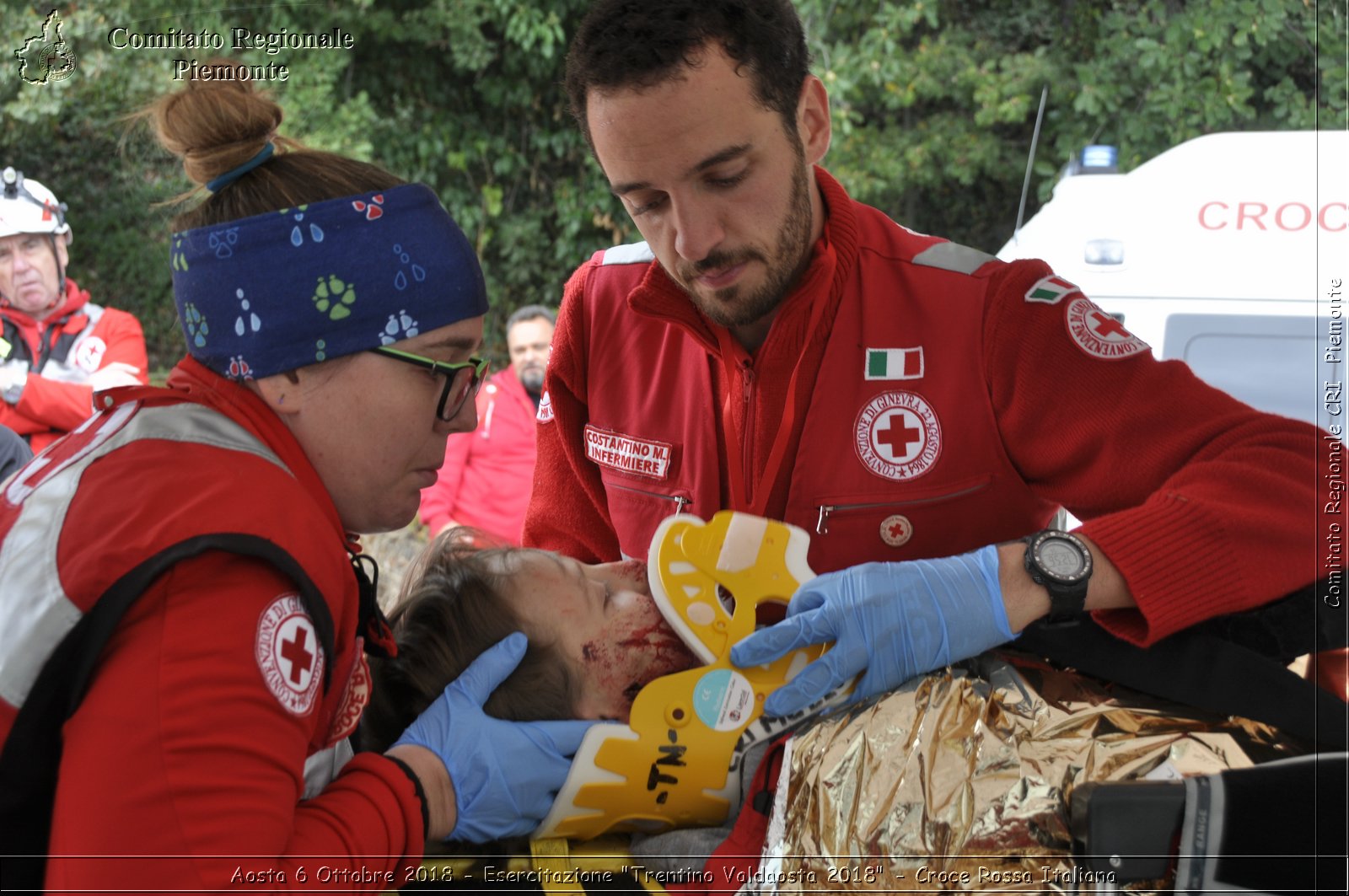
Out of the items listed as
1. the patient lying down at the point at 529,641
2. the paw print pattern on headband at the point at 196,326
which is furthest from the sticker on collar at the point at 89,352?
the paw print pattern on headband at the point at 196,326

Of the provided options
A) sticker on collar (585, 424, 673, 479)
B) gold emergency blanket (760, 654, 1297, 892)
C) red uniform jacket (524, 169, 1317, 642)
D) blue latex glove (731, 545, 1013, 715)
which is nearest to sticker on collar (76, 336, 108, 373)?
red uniform jacket (524, 169, 1317, 642)

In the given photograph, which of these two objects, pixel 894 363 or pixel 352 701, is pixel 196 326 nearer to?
pixel 352 701

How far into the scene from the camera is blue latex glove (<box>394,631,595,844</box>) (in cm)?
171

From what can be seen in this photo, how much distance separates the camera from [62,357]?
16.5 feet

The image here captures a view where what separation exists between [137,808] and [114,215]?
1073 cm

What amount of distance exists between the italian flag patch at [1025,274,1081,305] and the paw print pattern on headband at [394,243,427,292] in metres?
1.09

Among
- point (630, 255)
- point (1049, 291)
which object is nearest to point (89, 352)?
point (630, 255)

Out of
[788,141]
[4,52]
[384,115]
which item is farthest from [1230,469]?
[384,115]

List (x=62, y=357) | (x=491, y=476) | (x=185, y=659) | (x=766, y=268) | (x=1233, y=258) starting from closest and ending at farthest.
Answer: (x=185, y=659), (x=766, y=268), (x=1233, y=258), (x=62, y=357), (x=491, y=476)

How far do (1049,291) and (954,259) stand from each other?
0.20 m

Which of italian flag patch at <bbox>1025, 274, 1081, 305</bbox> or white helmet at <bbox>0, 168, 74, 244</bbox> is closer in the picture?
italian flag patch at <bbox>1025, 274, 1081, 305</bbox>

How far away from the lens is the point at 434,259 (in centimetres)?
166

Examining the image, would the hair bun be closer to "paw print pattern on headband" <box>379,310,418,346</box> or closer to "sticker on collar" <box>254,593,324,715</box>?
"paw print pattern on headband" <box>379,310,418,346</box>

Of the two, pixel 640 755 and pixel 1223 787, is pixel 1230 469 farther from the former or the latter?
pixel 640 755
